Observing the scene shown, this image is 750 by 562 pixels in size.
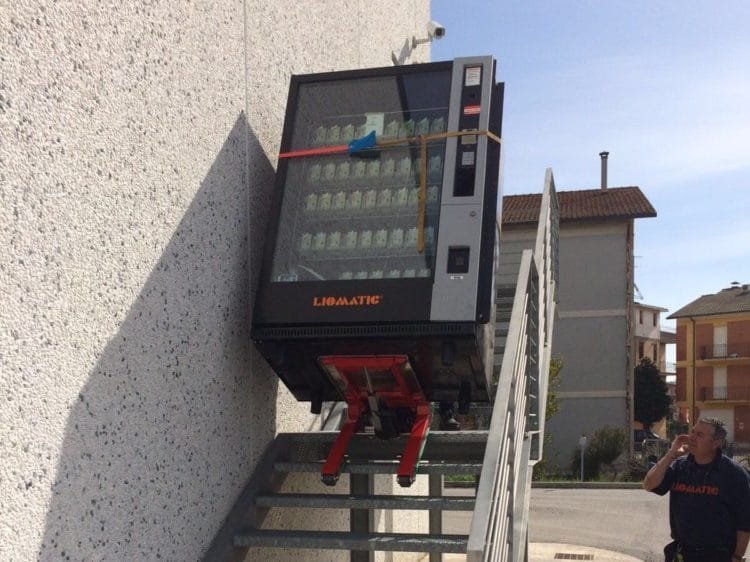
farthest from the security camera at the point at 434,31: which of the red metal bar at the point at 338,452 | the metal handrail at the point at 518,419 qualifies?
the red metal bar at the point at 338,452

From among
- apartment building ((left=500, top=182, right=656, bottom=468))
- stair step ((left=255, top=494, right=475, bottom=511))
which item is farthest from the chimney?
stair step ((left=255, top=494, right=475, bottom=511))

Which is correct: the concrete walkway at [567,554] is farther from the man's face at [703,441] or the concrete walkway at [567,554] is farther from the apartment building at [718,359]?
the apartment building at [718,359]

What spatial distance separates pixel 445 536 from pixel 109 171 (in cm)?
211

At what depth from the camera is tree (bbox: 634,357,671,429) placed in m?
45.6

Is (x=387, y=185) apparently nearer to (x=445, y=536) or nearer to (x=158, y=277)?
(x=158, y=277)

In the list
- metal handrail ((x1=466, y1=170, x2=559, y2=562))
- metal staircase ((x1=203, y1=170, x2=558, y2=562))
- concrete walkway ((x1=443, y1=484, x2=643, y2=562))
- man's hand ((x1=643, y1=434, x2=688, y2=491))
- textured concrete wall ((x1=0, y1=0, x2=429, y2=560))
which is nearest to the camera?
textured concrete wall ((x1=0, y1=0, x2=429, y2=560))

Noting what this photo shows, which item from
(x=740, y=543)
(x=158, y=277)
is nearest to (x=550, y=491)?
(x=740, y=543)

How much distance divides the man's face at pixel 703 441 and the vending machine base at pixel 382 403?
1.41 meters

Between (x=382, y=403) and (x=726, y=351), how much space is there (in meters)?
49.2

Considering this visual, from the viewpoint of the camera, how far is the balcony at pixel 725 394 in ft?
160

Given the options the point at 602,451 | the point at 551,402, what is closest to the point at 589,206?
the point at 602,451

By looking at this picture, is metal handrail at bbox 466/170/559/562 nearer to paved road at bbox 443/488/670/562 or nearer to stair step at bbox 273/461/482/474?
stair step at bbox 273/461/482/474

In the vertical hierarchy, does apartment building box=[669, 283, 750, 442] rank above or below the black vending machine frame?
above

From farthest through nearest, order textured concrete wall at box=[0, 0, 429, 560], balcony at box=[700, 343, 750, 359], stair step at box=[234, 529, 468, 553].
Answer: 1. balcony at box=[700, 343, 750, 359]
2. stair step at box=[234, 529, 468, 553]
3. textured concrete wall at box=[0, 0, 429, 560]
